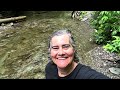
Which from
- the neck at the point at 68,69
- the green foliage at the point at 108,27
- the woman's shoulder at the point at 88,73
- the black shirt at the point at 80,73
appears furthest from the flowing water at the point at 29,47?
the woman's shoulder at the point at 88,73

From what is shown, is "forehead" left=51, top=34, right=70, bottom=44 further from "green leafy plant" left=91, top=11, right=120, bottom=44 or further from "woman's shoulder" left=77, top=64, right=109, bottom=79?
"green leafy plant" left=91, top=11, right=120, bottom=44

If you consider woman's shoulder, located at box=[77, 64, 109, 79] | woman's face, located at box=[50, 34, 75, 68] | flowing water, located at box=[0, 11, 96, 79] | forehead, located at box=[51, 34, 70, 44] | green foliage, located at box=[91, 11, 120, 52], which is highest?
forehead, located at box=[51, 34, 70, 44]

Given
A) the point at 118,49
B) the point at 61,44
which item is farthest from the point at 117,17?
the point at 61,44

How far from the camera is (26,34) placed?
9.16m

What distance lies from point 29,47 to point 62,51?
5959 mm

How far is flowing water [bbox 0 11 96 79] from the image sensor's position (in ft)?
19.7

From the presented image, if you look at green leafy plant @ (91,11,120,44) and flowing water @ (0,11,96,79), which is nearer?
flowing water @ (0,11,96,79)

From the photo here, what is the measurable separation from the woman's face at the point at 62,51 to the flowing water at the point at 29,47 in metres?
3.87

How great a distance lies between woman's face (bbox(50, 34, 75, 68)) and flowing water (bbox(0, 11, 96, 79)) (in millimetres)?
3867

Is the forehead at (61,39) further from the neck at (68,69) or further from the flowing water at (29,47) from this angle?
the flowing water at (29,47)

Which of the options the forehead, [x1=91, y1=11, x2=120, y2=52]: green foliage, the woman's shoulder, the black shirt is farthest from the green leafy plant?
the woman's shoulder

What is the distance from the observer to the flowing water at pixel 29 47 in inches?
237
